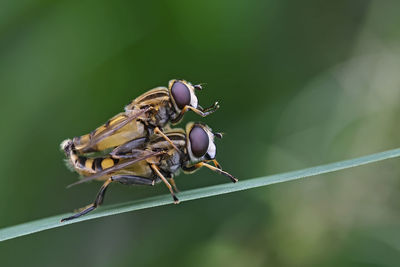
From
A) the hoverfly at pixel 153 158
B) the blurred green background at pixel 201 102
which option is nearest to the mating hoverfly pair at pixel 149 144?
the hoverfly at pixel 153 158

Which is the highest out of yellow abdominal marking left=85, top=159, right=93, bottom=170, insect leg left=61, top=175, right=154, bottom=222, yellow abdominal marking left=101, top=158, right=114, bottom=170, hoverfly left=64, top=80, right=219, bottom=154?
hoverfly left=64, top=80, right=219, bottom=154

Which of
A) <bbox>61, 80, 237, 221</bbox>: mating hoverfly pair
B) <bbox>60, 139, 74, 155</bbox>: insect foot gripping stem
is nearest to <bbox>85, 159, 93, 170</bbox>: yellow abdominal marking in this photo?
<bbox>61, 80, 237, 221</bbox>: mating hoverfly pair

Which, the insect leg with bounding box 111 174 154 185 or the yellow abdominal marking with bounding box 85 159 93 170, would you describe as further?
the yellow abdominal marking with bounding box 85 159 93 170

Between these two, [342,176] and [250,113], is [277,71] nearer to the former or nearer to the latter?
[250,113]

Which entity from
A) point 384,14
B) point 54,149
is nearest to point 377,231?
point 384,14

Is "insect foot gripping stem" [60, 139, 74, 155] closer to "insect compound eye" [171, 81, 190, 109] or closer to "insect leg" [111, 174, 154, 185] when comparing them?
"insect leg" [111, 174, 154, 185]
